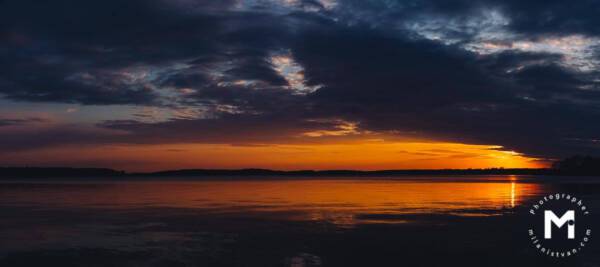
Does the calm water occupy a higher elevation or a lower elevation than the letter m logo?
lower

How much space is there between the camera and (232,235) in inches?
966

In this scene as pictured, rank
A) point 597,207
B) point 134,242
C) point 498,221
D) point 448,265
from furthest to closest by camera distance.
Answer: point 597,207
point 498,221
point 134,242
point 448,265

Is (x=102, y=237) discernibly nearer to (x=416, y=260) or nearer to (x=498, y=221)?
(x=416, y=260)

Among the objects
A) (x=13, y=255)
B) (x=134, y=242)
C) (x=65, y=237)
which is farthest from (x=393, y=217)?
(x=13, y=255)

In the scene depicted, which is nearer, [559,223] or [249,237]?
[249,237]

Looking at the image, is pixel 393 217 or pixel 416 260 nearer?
pixel 416 260

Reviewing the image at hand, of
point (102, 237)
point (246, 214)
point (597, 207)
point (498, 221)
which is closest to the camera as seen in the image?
point (102, 237)

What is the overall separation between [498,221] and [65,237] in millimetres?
22120

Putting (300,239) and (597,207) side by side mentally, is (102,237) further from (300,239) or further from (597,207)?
(597,207)

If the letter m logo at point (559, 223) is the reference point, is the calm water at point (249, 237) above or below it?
below

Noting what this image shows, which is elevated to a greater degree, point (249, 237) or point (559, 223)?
point (559, 223)

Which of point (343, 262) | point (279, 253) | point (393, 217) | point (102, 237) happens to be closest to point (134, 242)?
point (102, 237)

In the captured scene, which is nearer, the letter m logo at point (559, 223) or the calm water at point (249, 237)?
the calm water at point (249, 237)

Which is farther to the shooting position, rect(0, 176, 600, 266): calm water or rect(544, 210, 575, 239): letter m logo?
rect(544, 210, 575, 239): letter m logo
